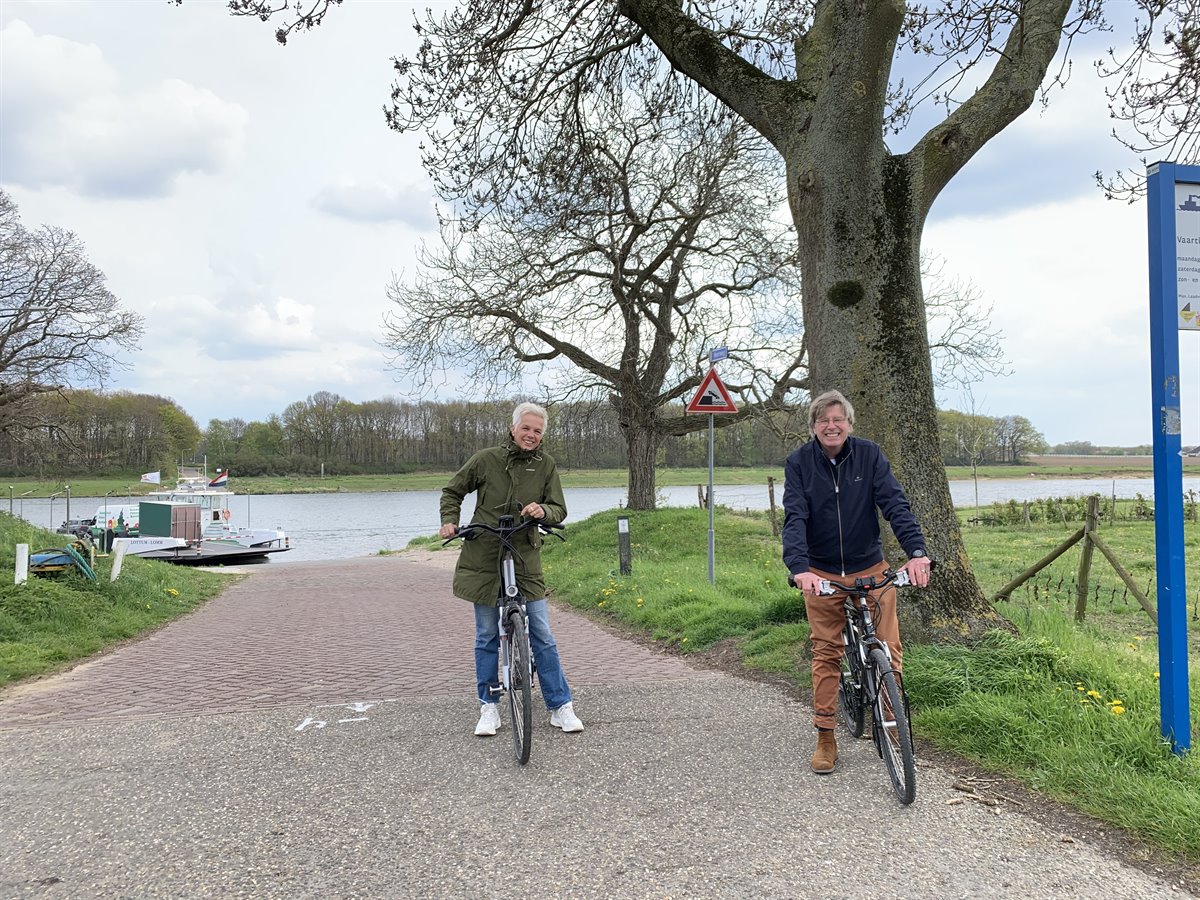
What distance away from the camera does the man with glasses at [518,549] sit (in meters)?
4.48

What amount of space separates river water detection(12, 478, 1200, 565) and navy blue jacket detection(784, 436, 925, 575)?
60.4 feet

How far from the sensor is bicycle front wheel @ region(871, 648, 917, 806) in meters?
3.35

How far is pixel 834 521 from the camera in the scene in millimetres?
3820

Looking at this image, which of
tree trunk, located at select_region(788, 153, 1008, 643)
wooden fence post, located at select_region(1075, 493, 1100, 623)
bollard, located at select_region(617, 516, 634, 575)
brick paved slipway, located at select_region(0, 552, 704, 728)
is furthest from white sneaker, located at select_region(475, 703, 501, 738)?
bollard, located at select_region(617, 516, 634, 575)

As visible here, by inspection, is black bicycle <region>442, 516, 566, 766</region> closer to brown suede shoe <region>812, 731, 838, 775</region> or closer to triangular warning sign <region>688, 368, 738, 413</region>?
brown suede shoe <region>812, 731, 838, 775</region>

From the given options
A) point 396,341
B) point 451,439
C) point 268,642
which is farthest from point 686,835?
point 451,439

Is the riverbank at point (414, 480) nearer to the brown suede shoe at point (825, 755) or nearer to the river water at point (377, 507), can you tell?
the river water at point (377, 507)

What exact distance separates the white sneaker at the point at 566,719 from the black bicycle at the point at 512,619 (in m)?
0.27

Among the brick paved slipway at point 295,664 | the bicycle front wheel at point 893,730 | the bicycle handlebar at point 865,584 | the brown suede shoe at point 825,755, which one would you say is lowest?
the brick paved slipway at point 295,664

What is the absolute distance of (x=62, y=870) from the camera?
→ 2.94m

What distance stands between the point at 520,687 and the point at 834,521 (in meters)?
1.74

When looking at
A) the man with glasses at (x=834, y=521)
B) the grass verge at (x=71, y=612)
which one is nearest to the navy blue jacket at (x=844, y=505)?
the man with glasses at (x=834, y=521)

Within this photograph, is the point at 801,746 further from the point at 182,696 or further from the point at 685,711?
the point at 182,696

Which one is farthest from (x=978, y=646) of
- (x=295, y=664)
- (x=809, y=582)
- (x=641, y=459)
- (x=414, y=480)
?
(x=414, y=480)
